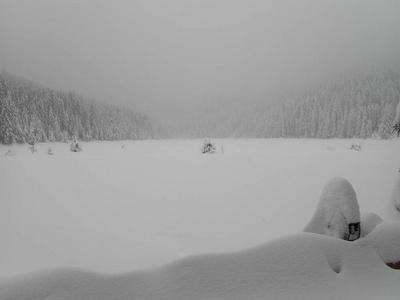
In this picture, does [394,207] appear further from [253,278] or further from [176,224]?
[176,224]

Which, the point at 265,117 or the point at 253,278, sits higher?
the point at 265,117

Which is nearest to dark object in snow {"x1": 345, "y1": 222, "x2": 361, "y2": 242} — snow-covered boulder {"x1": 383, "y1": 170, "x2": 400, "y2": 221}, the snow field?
the snow field

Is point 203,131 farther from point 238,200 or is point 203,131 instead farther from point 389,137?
point 238,200

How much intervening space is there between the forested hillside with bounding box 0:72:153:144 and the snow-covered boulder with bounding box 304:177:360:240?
4557cm

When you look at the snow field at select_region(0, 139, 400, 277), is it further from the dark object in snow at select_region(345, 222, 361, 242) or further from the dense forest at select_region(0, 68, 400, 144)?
the dense forest at select_region(0, 68, 400, 144)

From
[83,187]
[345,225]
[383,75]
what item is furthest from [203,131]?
[345,225]

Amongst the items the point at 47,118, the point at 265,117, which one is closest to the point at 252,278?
the point at 47,118

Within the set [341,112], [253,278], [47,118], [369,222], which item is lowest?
[369,222]

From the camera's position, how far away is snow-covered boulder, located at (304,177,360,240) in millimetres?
3492

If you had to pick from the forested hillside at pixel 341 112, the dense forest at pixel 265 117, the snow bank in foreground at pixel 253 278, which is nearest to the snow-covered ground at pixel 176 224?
the snow bank in foreground at pixel 253 278

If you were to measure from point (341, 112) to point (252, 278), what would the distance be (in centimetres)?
7639

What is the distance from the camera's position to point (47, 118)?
2111 inches

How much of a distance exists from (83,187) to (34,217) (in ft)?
12.5

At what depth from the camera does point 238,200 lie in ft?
34.1
